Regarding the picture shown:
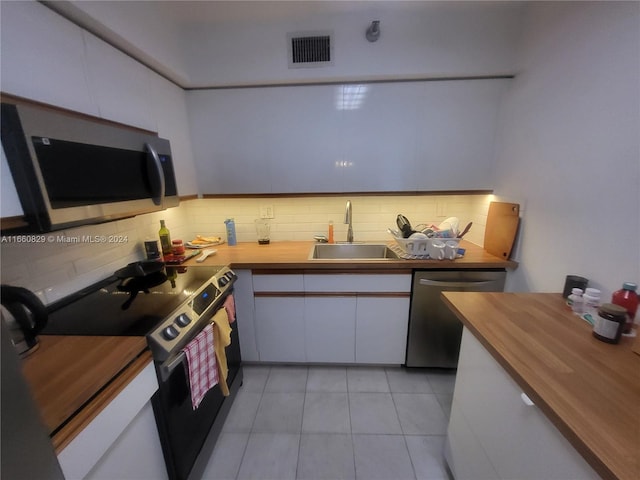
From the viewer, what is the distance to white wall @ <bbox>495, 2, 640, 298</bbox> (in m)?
0.98

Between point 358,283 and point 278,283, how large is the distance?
56cm

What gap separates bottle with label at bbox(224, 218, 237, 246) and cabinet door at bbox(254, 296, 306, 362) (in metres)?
0.58

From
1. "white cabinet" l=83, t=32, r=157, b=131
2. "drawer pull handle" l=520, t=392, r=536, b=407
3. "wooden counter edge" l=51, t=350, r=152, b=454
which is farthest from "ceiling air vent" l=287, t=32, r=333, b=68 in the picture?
"drawer pull handle" l=520, t=392, r=536, b=407

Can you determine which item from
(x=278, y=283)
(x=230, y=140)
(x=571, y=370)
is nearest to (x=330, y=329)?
(x=278, y=283)

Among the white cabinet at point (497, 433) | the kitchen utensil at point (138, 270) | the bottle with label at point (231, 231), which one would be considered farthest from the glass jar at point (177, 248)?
the white cabinet at point (497, 433)

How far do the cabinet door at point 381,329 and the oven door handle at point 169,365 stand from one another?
44.8 inches

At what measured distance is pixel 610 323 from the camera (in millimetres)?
833

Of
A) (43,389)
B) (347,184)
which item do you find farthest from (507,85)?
(43,389)

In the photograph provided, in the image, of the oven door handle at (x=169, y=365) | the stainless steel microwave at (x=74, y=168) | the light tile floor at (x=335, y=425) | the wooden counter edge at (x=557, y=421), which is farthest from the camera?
the light tile floor at (x=335, y=425)

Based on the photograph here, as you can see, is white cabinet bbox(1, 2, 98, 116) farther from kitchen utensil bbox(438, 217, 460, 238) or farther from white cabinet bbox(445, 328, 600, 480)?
kitchen utensil bbox(438, 217, 460, 238)

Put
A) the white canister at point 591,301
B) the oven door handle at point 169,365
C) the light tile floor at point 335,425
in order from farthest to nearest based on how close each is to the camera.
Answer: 1. the light tile floor at point 335,425
2. the white canister at point 591,301
3. the oven door handle at point 169,365

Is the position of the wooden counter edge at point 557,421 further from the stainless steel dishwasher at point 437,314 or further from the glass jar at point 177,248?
the glass jar at point 177,248

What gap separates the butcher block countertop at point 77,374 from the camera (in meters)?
0.59

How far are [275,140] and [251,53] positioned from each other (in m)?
0.55
